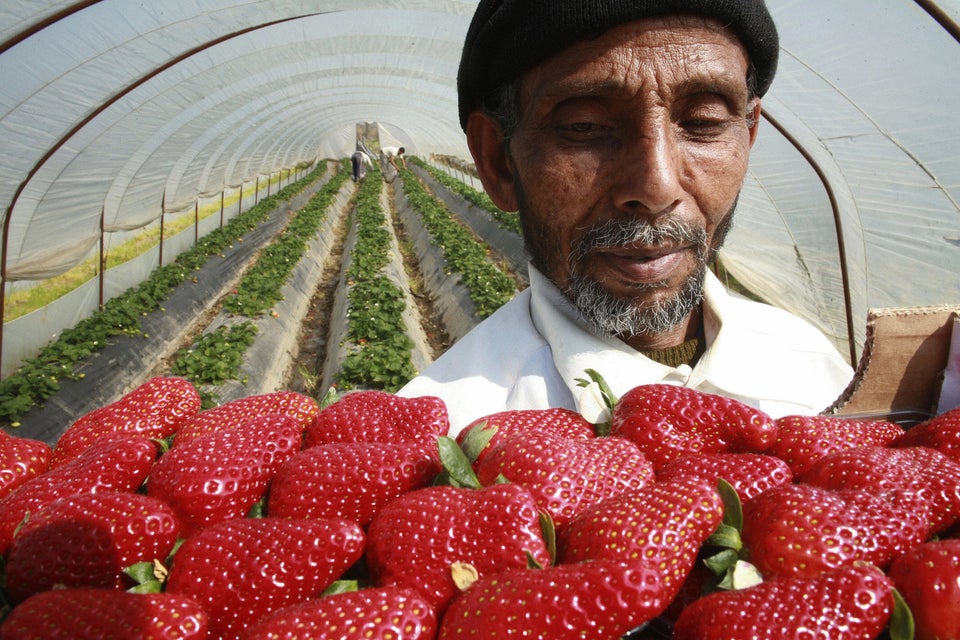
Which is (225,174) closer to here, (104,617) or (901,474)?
(104,617)

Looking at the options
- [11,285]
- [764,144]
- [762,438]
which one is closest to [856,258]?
[764,144]

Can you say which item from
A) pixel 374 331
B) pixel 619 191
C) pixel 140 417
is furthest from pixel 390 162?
pixel 140 417

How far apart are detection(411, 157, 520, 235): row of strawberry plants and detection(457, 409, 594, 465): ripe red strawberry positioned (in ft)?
11.6

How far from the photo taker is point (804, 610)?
2.80 feet

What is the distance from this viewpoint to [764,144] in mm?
4641

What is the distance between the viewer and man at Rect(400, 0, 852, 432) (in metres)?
1.68

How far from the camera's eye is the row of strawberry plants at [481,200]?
1281 centimetres

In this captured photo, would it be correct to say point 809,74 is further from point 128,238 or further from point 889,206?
point 128,238

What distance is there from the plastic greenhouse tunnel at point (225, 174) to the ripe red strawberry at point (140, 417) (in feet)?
5.16

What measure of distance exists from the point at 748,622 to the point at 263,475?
33.5 inches

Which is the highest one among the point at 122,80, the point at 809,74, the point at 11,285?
the point at 122,80

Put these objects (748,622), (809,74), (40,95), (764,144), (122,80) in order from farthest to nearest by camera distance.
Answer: (122,80) → (40,95) → (764,144) → (809,74) → (748,622)

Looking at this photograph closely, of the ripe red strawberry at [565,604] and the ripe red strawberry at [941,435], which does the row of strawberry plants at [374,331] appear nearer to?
the ripe red strawberry at [941,435]

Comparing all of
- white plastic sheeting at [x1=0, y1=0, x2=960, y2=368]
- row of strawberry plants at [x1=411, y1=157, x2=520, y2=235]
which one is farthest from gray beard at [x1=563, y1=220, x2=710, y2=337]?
row of strawberry plants at [x1=411, y1=157, x2=520, y2=235]
